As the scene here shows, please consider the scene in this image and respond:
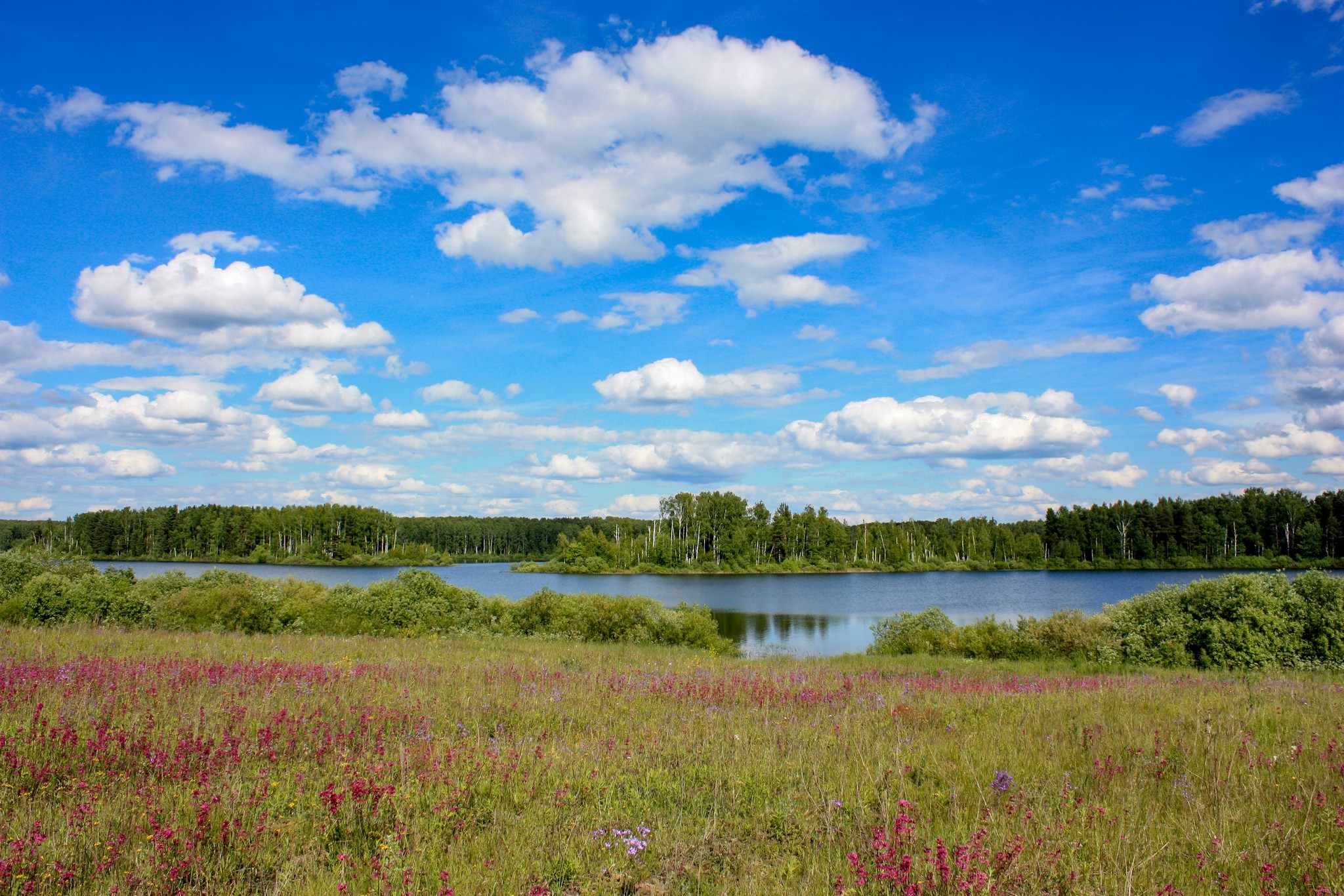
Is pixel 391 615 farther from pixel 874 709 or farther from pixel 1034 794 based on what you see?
pixel 1034 794

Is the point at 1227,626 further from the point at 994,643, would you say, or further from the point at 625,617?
the point at 625,617

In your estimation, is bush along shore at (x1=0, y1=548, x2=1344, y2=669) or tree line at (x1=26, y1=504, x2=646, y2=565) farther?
tree line at (x1=26, y1=504, x2=646, y2=565)

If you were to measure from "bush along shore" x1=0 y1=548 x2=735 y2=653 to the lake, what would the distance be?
8.42ft

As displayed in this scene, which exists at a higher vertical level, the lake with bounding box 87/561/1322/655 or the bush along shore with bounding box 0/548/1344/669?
Answer: the bush along shore with bounding box 0/548/1344/669

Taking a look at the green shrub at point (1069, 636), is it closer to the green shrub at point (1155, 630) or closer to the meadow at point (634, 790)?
the green shrub at point (1155, 630)

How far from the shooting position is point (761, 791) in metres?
5.54

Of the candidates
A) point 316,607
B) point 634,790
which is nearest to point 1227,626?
point 634,790

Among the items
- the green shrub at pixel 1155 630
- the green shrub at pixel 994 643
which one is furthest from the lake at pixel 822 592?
the green shrub at pixel 994 643

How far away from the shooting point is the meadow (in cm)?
413

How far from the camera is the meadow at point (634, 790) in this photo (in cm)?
413

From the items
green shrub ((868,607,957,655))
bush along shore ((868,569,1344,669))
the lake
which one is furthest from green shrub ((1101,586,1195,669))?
green shrub ((868,607,957,655))

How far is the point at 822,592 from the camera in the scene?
243ft

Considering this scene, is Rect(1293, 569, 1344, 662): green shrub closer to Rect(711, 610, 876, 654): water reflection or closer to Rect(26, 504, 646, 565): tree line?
Rect(711, 610, 876, 654): water reflection

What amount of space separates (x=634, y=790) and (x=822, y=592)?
7156cm
